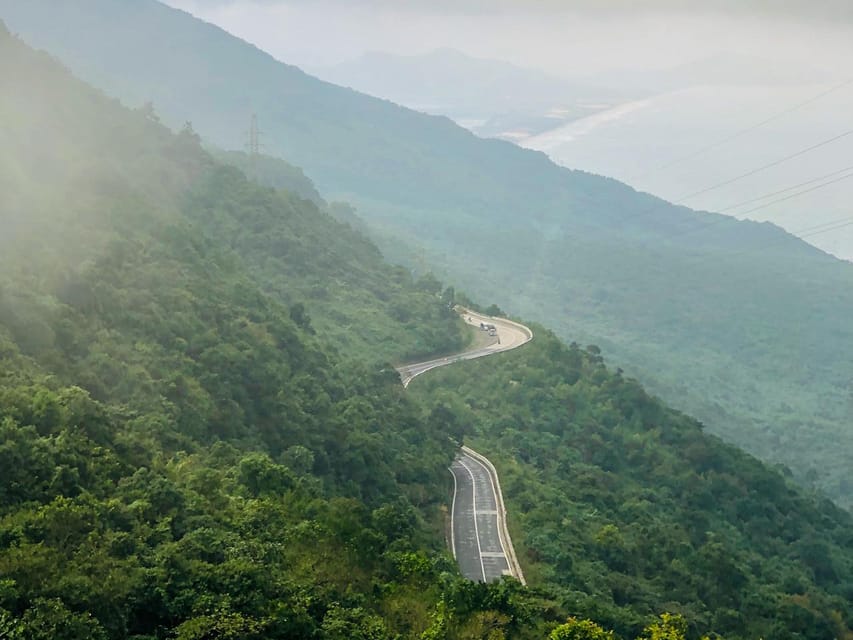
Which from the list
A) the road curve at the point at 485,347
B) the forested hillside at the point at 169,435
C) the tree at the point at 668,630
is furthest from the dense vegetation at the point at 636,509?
the forested hillside at the point at 169,435

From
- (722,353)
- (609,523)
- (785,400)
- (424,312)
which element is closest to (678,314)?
(722,353)

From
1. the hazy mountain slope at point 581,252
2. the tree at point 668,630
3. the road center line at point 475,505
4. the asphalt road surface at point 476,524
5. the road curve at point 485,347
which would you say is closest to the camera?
the tree at point 668,630

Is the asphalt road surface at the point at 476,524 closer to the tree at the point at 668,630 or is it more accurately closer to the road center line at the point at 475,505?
the road center line at the point at 475,505

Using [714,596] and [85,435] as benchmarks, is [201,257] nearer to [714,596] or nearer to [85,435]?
[85,435]

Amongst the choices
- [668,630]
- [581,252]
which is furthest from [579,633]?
[581,252]

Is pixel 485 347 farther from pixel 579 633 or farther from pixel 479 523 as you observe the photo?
pixel 579 633
